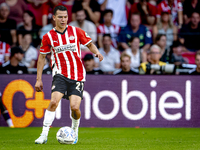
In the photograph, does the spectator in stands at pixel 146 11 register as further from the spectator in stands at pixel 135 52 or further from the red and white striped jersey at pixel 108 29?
the spectator in stands at pixel 135 52

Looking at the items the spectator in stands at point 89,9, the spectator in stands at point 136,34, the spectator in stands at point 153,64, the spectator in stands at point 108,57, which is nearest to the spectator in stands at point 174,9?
the spectator in stands at point 136,34

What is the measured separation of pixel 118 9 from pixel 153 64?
3.12 meters

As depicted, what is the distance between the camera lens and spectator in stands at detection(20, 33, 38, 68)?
10.6 m

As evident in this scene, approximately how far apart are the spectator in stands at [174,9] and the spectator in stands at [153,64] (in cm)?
228

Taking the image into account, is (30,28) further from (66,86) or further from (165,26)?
(66,86)

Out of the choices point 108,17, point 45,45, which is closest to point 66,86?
point 45,45

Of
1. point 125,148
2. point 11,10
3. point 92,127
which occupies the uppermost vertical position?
point 11,10

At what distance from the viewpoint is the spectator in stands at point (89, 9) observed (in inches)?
462

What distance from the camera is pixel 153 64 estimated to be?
972cm

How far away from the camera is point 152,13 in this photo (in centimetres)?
1188

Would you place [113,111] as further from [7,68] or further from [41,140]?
[41,140]

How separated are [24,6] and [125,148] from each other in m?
7.92

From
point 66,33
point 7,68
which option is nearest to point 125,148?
point 66,33

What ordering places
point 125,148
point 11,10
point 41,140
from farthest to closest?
1. point 11,10
2. point 41,140
3. point 125,148
